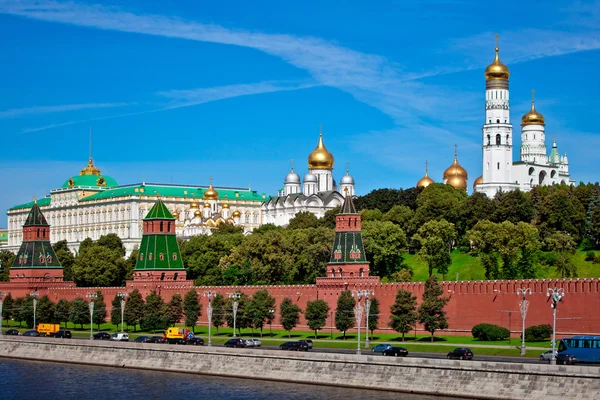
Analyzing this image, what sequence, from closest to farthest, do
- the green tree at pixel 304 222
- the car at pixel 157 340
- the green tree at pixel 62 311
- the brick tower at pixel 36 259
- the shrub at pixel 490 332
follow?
the shrub at pixel 490 332 → the car at pixel 157 340 → the green tree at pixel 62 311 → the brick tower at pixel 36 259 → the green tree at pixel 304 222

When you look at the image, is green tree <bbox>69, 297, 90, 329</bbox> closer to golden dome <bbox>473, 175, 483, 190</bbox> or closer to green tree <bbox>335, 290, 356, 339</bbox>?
green tree <bbox>335, 290, 356, 339</bbox>

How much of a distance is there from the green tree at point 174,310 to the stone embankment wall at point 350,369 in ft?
40.7

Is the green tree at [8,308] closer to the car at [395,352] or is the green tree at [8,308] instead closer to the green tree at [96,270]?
the green tree at [96,270]

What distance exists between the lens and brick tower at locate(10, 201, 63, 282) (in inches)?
4230

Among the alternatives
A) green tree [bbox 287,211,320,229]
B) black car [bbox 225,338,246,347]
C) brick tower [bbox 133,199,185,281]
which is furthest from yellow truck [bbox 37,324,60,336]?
green tree [bbox 287,211,320,229]

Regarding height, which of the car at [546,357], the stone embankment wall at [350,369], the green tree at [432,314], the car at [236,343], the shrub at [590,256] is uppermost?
the shrub at [590,256]

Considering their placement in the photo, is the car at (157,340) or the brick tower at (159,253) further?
the brick tower at (159,253)

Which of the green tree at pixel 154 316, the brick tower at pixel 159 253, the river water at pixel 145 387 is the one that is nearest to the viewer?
the river water at pixel 145 387

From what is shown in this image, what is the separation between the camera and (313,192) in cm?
16975

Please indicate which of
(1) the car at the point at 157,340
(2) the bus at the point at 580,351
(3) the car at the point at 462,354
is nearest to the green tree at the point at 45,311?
(1) the car at the point at 157,340

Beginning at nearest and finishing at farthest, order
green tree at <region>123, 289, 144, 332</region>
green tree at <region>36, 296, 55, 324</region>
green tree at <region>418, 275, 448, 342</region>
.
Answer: green tree at <region>418, 275, 448, 342</region>
green tree at <region>123, 289, 144, 332</region>
green tree at <region>36, 296, 55, 324</region>

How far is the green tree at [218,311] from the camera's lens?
282 ft

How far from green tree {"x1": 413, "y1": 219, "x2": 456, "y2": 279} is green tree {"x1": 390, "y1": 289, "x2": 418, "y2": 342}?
92.5 feet

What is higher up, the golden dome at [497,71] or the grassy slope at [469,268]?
the golden dome at [497,71]
